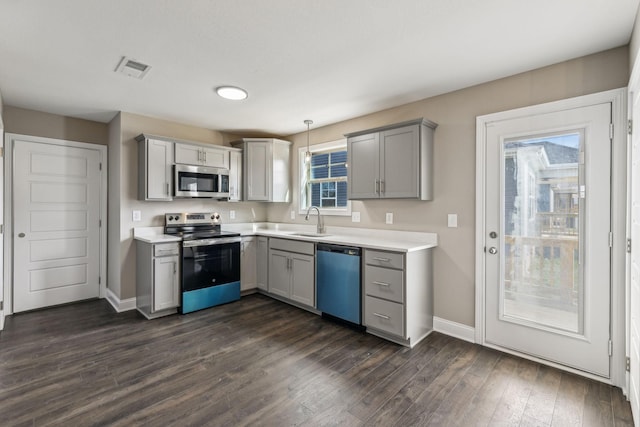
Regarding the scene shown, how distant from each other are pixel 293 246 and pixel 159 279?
157 centimetres

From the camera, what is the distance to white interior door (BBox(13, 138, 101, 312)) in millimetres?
3684

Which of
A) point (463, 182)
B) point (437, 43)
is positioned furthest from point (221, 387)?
point (437, 43)

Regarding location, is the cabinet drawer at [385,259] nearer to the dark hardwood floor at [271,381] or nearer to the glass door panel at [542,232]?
the dark hardwood floor at [271,381]

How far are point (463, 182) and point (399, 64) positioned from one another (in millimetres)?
1272

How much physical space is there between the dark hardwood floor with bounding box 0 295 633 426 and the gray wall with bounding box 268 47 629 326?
1.76 feet

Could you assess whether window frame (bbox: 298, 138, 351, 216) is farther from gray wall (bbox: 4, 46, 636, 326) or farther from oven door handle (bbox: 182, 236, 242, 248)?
oven door handle (bbox: 182, 236, 242, 248)

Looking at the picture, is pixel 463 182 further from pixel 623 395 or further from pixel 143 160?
pixel 143 160

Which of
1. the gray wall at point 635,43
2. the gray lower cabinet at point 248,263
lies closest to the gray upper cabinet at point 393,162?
the gray wall at point 635,43

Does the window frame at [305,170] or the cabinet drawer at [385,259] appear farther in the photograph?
the window frame at [305,170]

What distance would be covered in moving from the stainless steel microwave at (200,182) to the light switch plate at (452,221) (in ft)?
9.60

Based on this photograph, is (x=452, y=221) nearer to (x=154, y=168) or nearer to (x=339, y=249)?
(x=339, y=249)

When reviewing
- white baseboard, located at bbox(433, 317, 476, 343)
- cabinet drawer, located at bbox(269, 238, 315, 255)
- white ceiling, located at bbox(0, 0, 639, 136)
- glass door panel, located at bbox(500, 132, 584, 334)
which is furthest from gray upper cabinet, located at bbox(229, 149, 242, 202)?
glass door panel, located at bbox(500, 132, 584, 334)

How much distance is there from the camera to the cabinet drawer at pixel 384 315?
283 centimetres

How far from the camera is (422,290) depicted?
9.95 feet
